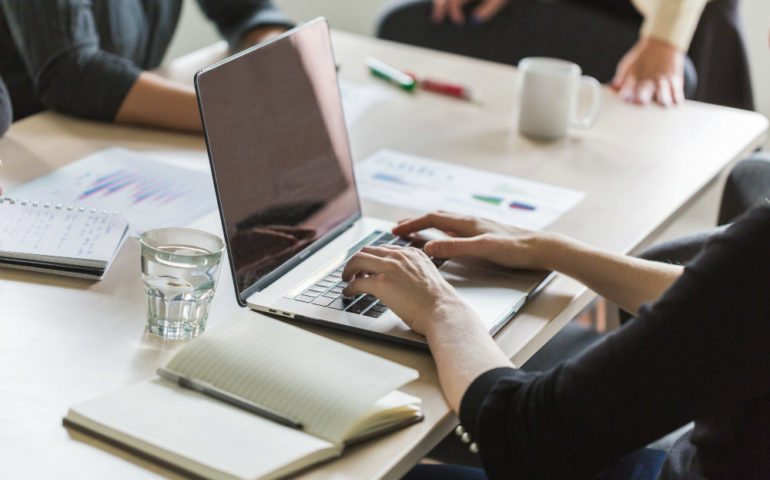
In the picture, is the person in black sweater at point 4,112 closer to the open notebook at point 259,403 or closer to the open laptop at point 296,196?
the open laptop at point 296,196

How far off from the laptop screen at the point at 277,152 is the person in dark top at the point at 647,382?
0.67 ft

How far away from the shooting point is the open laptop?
1.05 metres

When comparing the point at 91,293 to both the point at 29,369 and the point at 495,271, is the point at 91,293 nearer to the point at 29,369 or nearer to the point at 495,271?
the point at 29,369

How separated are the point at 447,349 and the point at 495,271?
0.26m

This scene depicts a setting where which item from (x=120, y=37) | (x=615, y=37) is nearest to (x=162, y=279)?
(x=120, y=37)

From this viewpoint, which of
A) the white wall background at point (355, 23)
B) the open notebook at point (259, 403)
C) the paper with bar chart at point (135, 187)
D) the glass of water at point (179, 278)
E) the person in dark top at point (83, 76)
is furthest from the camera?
the white wall background at point (355, 23)

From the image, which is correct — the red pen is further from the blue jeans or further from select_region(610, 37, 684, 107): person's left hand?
the blue jeans

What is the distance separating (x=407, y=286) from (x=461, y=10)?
1.71 m

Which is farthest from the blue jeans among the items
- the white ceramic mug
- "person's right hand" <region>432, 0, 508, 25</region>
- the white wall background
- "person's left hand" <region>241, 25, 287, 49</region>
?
the white wall background

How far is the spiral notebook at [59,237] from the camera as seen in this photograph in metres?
1.12

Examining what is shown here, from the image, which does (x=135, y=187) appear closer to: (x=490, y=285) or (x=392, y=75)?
(x=490, y=285)

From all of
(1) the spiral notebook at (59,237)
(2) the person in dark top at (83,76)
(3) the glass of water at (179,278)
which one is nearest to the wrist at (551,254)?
(3) the glass of water at (179,278)

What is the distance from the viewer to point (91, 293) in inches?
43.0

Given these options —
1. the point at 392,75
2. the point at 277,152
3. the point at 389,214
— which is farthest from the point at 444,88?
the point at 277,152
